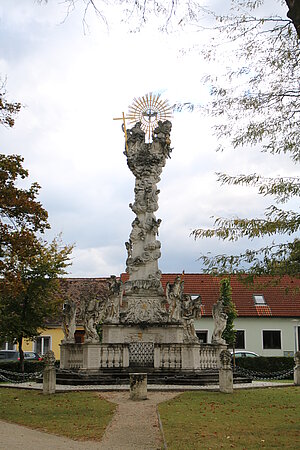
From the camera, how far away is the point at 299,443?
8.75m

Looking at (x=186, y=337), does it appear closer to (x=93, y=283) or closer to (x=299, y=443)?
(x=299, y=443)

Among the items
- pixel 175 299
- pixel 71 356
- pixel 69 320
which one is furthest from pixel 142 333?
pixel 69 320

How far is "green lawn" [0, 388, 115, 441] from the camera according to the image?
10556 millimetres

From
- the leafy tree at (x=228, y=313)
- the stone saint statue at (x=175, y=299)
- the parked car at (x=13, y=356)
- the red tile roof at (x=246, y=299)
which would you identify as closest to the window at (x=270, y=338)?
the red tile roof at (x=246, y=299)

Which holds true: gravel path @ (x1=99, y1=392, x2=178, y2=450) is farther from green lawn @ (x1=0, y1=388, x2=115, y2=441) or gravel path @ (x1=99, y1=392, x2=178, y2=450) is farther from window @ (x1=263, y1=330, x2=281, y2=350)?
window @ (x1=263, y1=330, x2=281, y2=350)

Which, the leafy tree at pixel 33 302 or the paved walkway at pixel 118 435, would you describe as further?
the leafy tree at pixel 33 302

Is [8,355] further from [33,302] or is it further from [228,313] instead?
[228,313]

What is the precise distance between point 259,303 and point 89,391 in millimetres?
24263

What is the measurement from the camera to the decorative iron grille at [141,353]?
20891 millimetres

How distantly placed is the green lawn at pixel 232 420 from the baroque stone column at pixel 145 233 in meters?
6.65

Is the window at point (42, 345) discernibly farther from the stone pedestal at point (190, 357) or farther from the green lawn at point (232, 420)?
the green lawn at point (232, 420)

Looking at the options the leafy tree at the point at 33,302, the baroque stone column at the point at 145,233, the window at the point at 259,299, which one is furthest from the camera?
the window at the point at 259,299

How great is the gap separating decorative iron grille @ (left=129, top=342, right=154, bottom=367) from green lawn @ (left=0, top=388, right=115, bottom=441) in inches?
179

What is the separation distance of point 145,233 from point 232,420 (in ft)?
43.7
